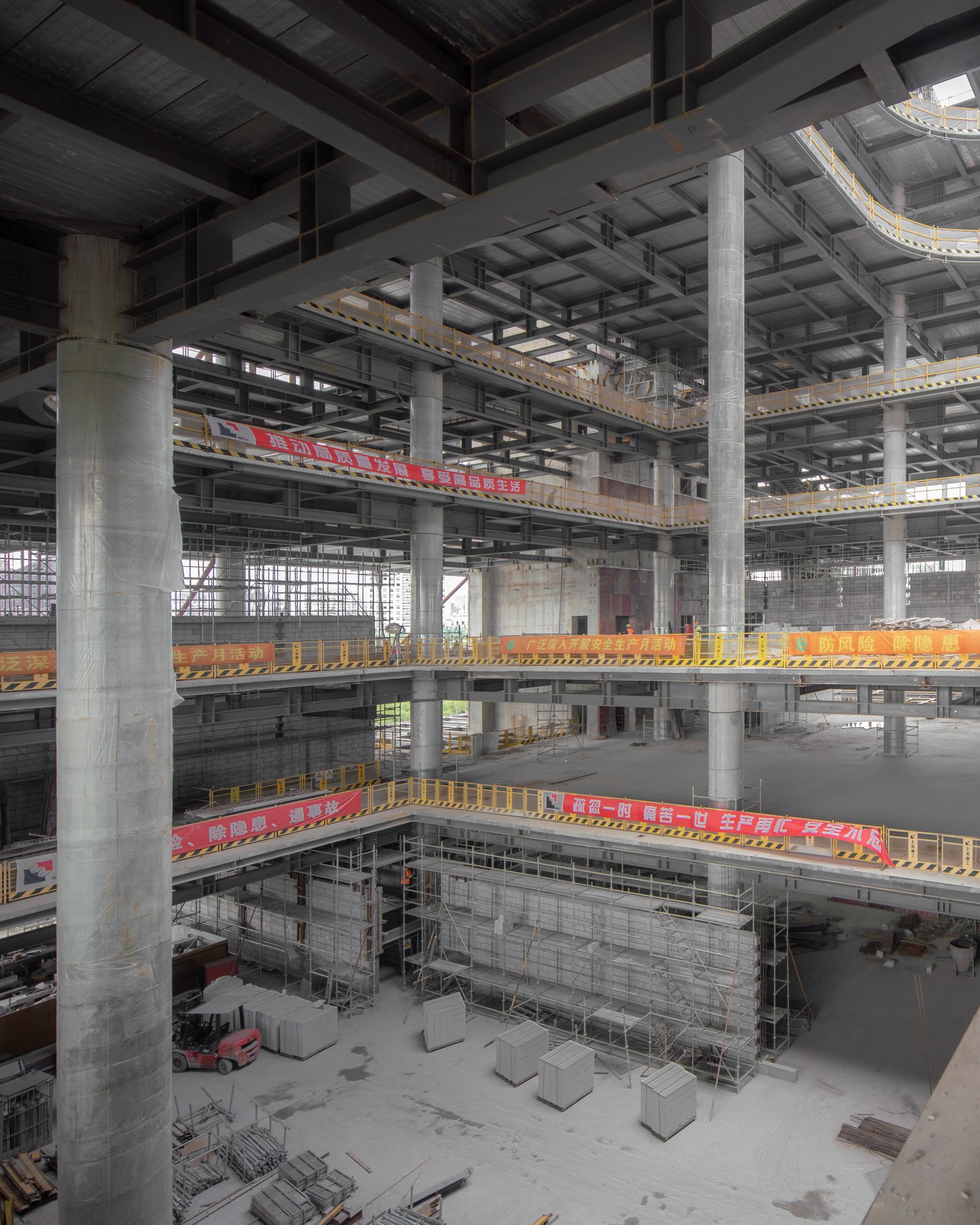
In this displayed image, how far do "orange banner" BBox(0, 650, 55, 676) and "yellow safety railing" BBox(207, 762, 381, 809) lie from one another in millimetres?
7215

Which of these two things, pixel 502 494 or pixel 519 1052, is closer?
pixel 519 1052

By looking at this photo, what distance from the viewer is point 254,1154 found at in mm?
13797

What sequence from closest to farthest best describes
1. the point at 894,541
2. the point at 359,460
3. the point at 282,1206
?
the point at 282,1206 → the point at 359,460 → the point at 894,541

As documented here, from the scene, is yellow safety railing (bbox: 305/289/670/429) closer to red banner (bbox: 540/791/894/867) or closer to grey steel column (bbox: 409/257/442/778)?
grey steel column (bbox: 409/257/442/778)

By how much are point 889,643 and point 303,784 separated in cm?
1749

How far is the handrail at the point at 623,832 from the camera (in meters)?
15.3

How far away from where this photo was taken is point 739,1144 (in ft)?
47.2

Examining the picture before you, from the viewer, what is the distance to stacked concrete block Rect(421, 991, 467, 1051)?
58.4 feet

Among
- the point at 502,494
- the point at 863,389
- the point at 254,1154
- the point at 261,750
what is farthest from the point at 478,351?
the point at 254,1154

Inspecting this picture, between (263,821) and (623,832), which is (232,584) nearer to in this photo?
(263,821)

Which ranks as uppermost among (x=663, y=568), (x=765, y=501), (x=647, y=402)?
(x=647, y=402)

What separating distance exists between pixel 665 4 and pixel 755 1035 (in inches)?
707

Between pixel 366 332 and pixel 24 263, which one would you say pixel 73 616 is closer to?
pixel 24 263

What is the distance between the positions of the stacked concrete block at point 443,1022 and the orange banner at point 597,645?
891cm
